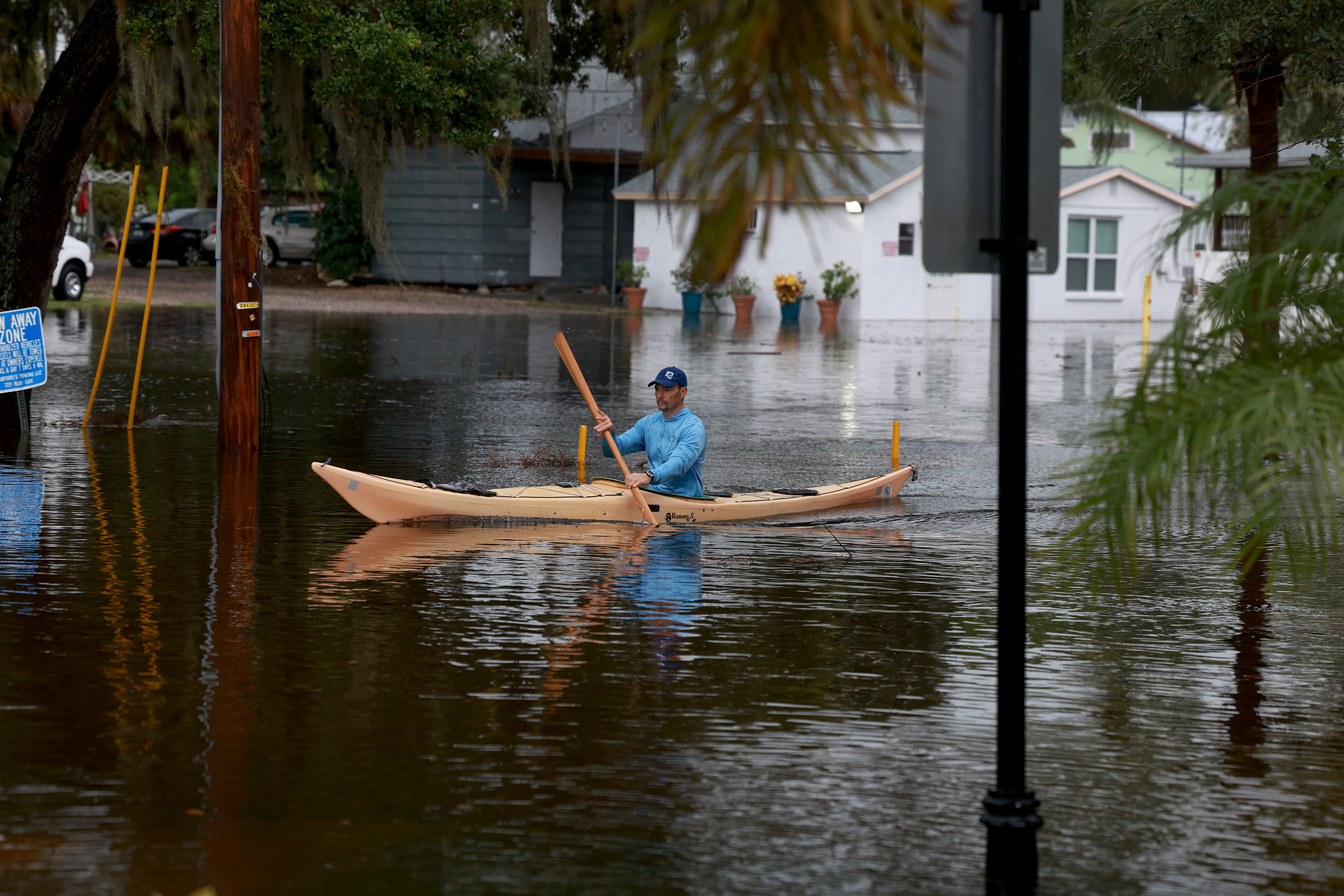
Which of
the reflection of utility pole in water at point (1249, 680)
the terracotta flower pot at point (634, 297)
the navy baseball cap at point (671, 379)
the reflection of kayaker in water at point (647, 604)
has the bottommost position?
the reflection of utility pole in water at point (1249, 680)

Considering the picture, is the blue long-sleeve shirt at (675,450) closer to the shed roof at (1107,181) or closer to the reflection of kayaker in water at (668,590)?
the reflection of kayaker in water at (668,590)

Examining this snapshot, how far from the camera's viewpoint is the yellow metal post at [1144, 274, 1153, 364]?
5.80 m

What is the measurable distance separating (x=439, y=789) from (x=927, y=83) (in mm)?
2723

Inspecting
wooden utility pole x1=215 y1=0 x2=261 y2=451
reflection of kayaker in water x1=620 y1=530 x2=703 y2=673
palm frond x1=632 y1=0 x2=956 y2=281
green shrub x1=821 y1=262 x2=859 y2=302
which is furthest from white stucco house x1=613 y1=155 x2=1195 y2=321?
palm frond x1=632 y1=0 x2=956 y2=281

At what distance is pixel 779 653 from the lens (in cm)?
760

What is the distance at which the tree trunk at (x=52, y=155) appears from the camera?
1556cm

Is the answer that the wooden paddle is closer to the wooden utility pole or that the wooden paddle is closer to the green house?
the wooden utility pole

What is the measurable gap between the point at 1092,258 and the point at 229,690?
126 ft

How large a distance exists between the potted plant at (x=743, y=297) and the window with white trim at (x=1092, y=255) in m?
8.23

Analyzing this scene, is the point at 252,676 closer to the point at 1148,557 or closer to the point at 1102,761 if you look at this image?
the point at 1102,761

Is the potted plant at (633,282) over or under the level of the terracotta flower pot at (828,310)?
over

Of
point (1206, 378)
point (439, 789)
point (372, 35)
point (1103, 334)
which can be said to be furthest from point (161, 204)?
point (1103, 334)

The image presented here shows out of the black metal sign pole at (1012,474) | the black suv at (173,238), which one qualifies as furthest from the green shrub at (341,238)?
the black metal sign pole at (1012,474)

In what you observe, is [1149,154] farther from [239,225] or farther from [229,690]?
[229,690]
